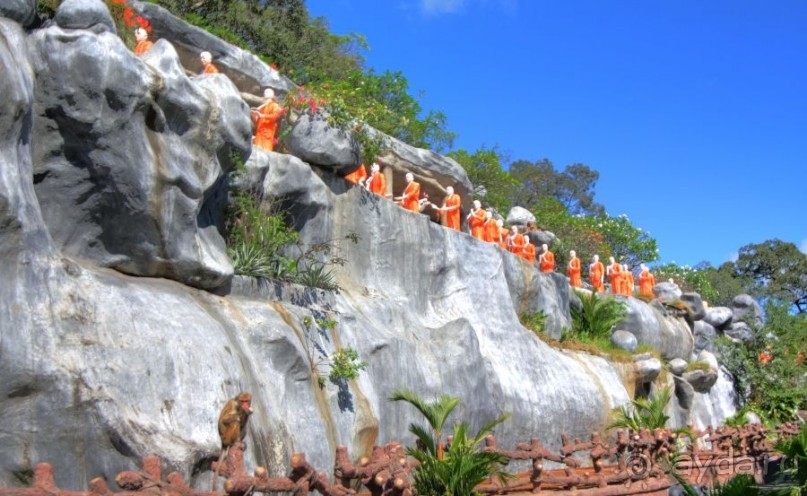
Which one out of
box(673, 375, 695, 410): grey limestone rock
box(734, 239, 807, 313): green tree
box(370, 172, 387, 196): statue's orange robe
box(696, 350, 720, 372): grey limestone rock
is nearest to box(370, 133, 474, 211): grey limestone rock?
box(370, 172, 387, 196): statue's orange robe

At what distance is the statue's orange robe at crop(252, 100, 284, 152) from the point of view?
560 inches

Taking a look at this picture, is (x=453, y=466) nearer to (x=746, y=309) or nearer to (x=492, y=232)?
(x=492, y=232)

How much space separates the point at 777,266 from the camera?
2140 inches

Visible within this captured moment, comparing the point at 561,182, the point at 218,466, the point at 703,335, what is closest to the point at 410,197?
the point at 218,466

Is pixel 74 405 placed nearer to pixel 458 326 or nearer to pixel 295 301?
pixel 295 301

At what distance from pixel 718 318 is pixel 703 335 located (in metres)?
1.56

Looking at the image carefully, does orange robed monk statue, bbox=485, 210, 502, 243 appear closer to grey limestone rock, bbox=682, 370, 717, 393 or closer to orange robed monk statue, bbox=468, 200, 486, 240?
orange robed monk statue, bbox=468, 200, 486, 240

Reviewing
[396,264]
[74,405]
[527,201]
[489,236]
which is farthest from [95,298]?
[527,201]

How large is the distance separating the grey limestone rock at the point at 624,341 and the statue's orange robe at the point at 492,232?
4.00 m

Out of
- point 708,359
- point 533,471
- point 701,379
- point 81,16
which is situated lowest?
point 533,471

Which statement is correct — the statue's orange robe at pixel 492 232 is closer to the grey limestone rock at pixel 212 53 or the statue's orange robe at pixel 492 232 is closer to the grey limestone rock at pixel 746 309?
the grey limestone rock at pixel 212 53

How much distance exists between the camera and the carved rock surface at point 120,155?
30.9 ft

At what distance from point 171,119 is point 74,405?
3892 mm

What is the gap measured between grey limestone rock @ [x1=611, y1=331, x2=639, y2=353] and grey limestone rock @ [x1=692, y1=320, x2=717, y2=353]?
7192 mm
